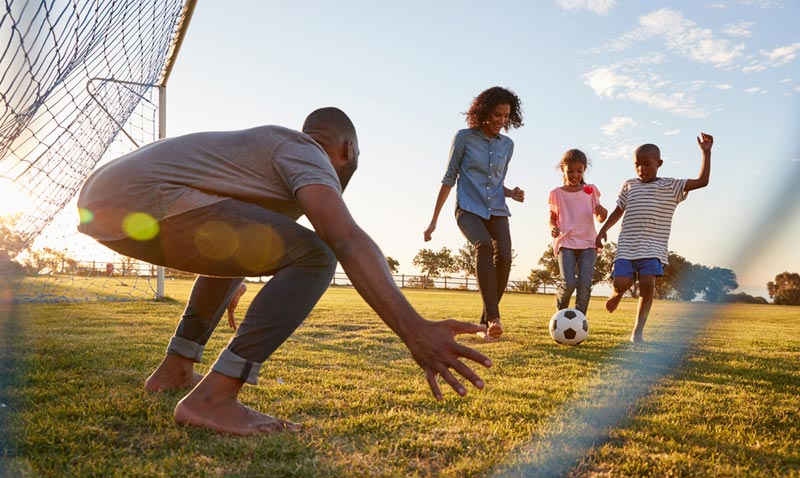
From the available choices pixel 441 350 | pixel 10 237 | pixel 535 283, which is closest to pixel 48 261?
pixel 10 237

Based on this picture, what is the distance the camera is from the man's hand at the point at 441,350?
170 cm

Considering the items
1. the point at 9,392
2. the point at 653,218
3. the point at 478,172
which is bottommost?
the point at 9,392

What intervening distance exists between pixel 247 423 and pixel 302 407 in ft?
1.64

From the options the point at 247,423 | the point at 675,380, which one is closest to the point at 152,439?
the point at 247,423

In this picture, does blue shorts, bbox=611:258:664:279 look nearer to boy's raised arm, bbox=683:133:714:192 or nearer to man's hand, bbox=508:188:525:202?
boy's raised arm, bbox=683:133:714:192

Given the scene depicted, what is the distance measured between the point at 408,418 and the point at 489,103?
3.91m

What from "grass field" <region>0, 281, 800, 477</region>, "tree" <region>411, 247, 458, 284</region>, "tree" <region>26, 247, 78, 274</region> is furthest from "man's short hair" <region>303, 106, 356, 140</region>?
"tree" <region>411, 247, 458, 284</region>

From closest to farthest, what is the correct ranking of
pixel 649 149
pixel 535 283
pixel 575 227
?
pixel 649 149 → pixel 575 227 → pixel 535 283

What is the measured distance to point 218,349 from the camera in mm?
4730

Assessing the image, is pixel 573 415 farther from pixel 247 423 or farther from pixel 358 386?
pixel 247 423

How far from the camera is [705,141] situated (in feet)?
17.6

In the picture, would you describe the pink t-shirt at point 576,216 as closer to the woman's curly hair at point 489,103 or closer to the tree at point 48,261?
the woman's curly hair at point 489,103

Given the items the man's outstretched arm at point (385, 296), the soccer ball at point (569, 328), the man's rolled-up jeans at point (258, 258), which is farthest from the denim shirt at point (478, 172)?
the man's outstretched arm at point (385, 296)

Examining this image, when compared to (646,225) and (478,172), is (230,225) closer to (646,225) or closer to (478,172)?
(478,172)
